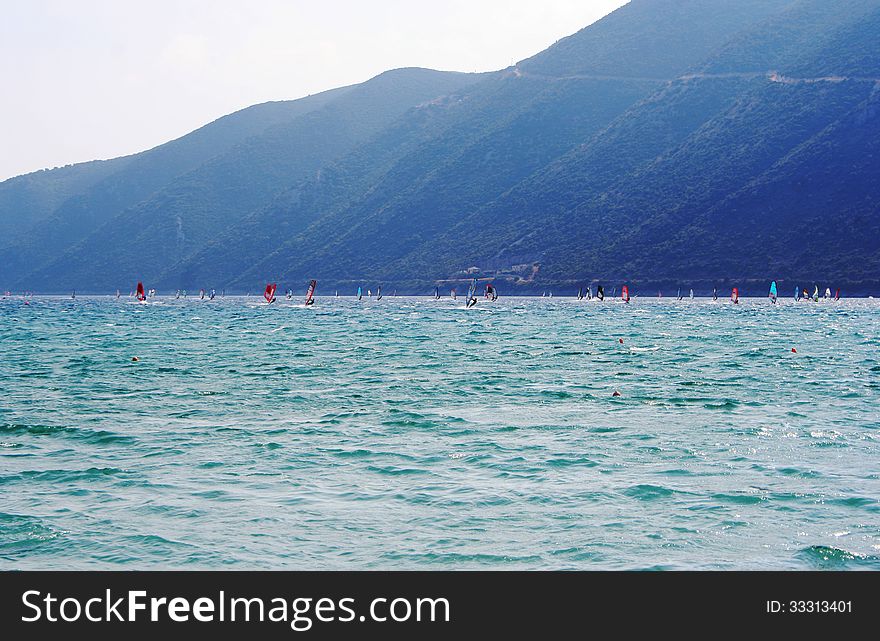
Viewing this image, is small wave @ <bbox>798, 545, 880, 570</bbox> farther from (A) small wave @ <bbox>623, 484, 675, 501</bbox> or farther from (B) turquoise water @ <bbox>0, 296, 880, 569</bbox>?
(A) small wave @ <bbox>623, 484, 675, 501</bbox>

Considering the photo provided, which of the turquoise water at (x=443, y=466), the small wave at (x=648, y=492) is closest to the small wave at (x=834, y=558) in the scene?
the turquoise water at (x=443, y=466)

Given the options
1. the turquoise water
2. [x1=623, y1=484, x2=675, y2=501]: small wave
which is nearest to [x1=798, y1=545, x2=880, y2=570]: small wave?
the turquoise water

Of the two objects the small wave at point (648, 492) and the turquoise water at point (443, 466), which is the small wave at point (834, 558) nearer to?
the turquoise water at point (443, 466)

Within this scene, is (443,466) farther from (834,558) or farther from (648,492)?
(834,558)

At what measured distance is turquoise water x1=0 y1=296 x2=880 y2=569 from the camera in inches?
542

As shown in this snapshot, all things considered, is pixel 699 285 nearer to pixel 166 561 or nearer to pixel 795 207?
pixel 795 207

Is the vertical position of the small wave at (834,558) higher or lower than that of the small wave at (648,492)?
Answer: lower

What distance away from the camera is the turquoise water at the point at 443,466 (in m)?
13.8

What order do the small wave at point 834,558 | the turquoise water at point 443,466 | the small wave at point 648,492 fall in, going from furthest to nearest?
1. the small wave at point 648,492
2. the turquoise water at point 443,466
3. the small wave at point 834,558

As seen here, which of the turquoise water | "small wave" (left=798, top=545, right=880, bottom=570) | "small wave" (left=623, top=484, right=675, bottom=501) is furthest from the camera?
"small wave" (left=623, top=484, right=675, bottom=501)

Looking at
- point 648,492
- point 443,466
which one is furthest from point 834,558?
point 443,466

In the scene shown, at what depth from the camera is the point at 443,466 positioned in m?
19.6
